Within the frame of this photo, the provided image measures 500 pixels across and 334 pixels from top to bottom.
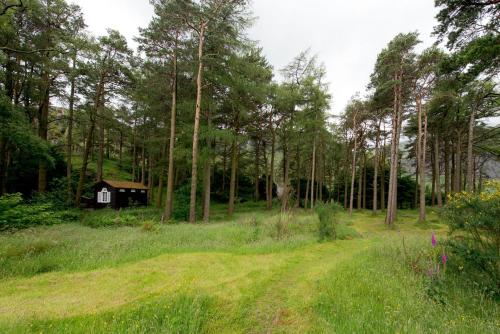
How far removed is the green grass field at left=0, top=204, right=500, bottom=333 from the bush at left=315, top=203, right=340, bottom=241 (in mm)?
2275

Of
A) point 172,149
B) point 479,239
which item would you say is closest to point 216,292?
point 479,239

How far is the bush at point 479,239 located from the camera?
479 centimetres

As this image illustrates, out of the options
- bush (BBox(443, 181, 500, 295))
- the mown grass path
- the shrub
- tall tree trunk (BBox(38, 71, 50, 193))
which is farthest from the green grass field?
tall tree trunk (BBox(38, 71, 50, 193))

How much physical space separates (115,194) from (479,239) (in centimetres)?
2147

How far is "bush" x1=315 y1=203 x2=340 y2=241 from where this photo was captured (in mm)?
10263

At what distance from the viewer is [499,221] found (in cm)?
475

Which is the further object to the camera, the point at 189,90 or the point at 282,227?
the point at 189,90

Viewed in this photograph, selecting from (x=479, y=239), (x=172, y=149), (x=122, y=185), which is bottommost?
(x=122, y=185)

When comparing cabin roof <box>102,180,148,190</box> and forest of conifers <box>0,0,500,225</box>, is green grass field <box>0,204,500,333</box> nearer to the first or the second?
forest of conifers <box>0,0,500,225</box>

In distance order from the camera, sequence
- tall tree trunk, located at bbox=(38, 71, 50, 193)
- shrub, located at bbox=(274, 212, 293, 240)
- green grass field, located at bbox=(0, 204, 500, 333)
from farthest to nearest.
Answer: tall tree trunk, located at bbox=(38, 71, 50, 193)
shrub, located at bbox=(274, 212, 293, 240)
green grass field, located at bbox=(0, 204, 500, 333)

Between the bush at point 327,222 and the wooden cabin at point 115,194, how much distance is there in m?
16.4

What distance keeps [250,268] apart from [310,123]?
15.8m

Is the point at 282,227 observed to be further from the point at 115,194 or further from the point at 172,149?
the point at 115,194

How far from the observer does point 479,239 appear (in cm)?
518
